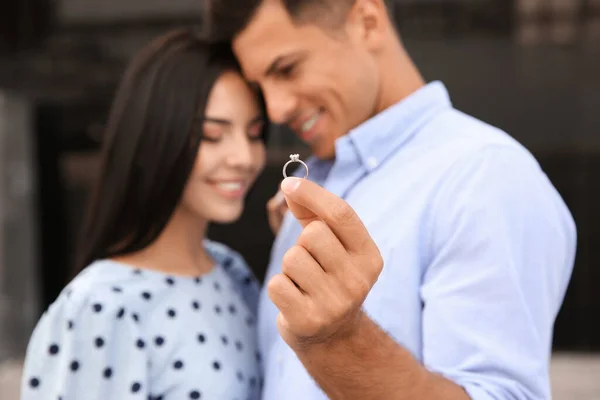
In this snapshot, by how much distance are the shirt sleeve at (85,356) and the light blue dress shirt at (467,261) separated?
0.29m

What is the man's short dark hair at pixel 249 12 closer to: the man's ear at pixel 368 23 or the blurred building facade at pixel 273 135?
the man's ear at pixel 368 23

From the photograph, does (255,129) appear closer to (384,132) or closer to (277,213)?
(277,213)

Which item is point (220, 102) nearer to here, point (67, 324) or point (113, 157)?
point (113, 157)

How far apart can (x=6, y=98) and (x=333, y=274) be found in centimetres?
512

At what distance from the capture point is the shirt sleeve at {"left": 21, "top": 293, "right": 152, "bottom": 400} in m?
1.45

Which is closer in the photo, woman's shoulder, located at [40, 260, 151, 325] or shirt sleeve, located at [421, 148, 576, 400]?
shirt sleeve, located at [421, 148, 576, 400]

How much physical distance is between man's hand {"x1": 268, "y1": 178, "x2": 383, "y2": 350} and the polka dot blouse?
2.08 ft

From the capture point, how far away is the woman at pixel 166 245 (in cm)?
149

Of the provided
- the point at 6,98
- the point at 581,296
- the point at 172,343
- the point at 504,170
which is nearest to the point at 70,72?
the point at 6,98

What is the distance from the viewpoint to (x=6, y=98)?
5.48 m

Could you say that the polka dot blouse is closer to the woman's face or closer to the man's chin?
the woman's face

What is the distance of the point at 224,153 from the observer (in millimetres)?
1695

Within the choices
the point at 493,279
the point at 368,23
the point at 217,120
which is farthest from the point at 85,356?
the point at 368,23

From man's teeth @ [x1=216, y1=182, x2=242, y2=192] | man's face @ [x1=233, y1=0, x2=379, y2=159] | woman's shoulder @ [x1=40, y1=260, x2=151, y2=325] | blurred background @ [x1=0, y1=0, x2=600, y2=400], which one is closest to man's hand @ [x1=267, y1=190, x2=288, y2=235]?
man's teeth @ [x1=216, y1=182, x2=242, y2=192]
